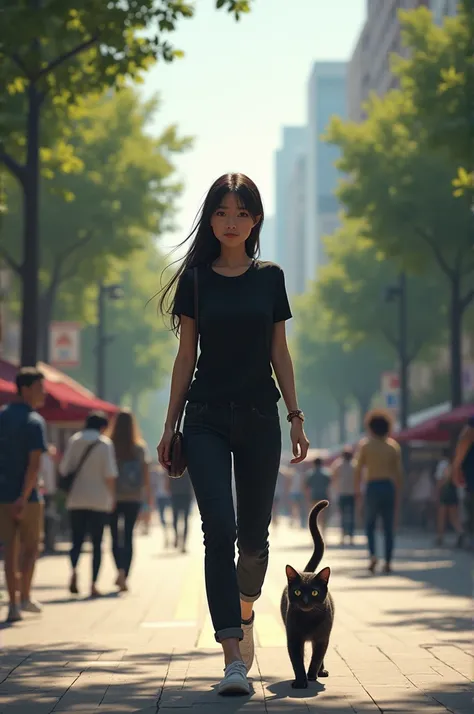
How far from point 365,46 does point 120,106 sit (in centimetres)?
6345

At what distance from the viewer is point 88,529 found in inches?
621

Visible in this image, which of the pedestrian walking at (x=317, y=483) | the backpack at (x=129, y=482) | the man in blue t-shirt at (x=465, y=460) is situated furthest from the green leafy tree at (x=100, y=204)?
the backpack at (x=129, y=482)

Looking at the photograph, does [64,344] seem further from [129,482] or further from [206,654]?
[206,654]

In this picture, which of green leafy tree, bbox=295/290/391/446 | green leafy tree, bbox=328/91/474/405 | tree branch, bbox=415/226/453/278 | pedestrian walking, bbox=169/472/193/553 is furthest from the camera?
green leafy tree, bbox=295/290/391/446

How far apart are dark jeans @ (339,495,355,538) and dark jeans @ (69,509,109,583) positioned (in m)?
15.7

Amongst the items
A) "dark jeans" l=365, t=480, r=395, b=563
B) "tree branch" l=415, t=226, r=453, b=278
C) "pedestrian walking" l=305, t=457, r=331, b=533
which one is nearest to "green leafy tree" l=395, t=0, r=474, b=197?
"dark jeans" l=365, t=480, r=395, b=563

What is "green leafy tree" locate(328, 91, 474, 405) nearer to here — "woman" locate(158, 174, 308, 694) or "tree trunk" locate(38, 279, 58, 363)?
"tree trunk" locate(38, 279, 58, 363)

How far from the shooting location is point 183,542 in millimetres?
26781

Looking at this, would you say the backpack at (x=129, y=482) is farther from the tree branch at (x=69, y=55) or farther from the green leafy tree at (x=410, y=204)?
the green leafy tree at (x=410, y=204)

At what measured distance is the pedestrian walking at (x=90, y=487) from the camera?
1550 centimetres

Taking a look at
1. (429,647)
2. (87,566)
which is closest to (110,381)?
(87,566)

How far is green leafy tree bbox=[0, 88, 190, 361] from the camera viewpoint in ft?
118

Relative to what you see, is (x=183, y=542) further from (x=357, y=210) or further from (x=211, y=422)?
(x=211, y=422)

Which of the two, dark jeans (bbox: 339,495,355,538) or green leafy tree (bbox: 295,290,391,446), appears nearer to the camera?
dark jeans (bbox: 339,495,355,538)
